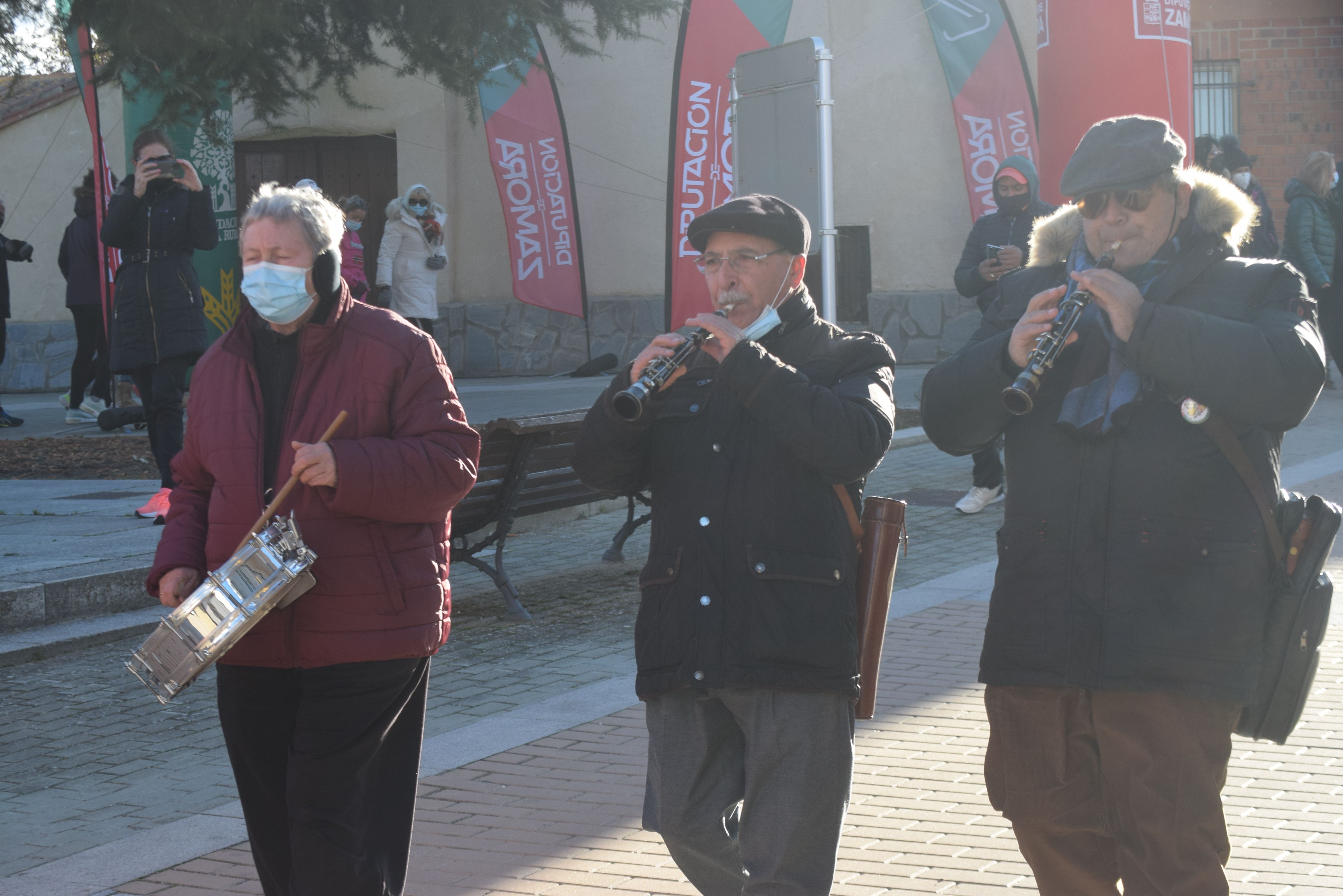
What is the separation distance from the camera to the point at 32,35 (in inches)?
403

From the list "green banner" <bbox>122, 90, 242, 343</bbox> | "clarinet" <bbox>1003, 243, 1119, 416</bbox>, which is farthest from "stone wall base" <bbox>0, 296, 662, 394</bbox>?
"clarinet" <bbox>1003, 243, 1119, 416</bbox>

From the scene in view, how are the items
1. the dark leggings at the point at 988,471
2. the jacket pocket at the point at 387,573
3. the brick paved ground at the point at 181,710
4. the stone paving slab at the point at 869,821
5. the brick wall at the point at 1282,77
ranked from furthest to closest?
1. the brick wall at the point at 1282,77
2. the dark leggings at the point at 988,471
3. the brick paved ground at the point at 181,710
4. the stone paving slab at the point at 869,821
5. the jacket pocket at the point at 387,573

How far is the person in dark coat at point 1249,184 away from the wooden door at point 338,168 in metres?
9.89

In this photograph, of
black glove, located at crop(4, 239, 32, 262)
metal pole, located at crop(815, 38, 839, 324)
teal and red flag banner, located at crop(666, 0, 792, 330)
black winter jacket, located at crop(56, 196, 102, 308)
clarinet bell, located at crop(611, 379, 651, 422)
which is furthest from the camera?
teal and red flag banner, located at crop(666, 0, 792, 330)

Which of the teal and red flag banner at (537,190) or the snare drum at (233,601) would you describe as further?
the teal and red flag banner at (537,190)

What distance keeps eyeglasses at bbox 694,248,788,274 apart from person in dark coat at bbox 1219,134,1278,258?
37.1ft

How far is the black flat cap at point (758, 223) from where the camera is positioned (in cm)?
317

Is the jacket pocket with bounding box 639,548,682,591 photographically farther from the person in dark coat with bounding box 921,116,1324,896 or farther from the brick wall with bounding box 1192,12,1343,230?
the brick wall with bounding box 1192,12,1343,230

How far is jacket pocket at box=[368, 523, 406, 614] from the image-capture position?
3.23 metres

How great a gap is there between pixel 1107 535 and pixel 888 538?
0.48m

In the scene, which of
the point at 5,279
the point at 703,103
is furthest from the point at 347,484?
the point at 703,103

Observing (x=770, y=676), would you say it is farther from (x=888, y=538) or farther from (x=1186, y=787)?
(x=1186, y=787)

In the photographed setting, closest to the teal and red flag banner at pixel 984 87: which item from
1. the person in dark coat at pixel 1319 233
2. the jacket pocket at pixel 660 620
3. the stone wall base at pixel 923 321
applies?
the stone wall base at pixel 923 321

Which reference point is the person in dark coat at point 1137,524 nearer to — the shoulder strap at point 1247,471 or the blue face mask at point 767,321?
the shoulder strap at point 1247,471
